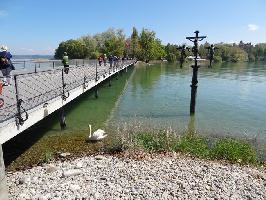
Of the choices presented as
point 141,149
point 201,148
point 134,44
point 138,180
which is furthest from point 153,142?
point 134,44

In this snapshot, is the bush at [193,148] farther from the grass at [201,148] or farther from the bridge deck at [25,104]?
the bridge deck at [25,104]

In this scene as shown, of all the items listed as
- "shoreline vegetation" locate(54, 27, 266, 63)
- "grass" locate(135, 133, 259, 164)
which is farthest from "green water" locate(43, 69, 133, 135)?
"shoreline vegetation" locate(54, 27, 266, 63)

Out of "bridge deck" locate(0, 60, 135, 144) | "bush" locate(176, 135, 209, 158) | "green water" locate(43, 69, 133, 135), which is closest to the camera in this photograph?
"bridge deck" locate(0, 60, 135, 144)

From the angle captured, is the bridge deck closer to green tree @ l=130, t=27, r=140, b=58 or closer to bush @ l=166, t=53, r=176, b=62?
green tree @ l=130, t=27, r=140, b=58

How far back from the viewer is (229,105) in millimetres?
30406

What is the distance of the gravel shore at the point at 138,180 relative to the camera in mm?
9789

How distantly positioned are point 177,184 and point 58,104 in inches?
308

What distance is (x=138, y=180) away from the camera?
34.9 ft

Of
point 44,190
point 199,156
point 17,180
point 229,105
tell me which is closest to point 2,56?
point 17,180

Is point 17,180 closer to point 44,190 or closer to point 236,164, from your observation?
point 44,190

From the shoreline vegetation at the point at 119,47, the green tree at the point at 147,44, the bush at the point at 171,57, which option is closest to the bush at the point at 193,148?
the shoreline vegetation at the point at 119,47

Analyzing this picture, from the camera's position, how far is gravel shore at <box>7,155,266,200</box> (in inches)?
385

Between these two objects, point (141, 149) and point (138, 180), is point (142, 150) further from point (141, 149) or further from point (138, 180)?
point (138, 180)

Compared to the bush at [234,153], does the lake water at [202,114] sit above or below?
below
